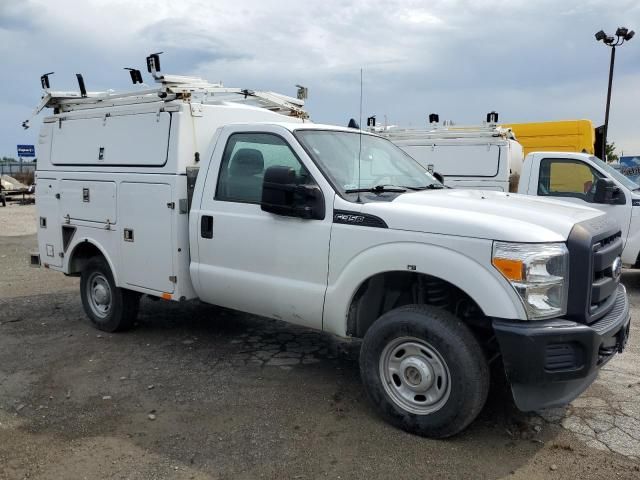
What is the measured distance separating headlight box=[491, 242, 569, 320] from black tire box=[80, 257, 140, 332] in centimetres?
393

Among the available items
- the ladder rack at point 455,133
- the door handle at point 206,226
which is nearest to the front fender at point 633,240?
the ladder rack at point 455,133

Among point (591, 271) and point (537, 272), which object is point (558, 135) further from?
point (537, 272)

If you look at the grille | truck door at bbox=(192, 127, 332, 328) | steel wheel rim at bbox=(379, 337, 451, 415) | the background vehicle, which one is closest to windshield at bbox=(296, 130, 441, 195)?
truck door at bbox=(192, 127, 332, 328)

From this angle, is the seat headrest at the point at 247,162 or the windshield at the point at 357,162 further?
the seat headrest at the point at 247,162

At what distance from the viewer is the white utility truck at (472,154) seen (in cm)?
995

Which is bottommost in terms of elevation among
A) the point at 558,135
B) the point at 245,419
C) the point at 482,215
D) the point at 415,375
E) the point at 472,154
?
the point at 245,419

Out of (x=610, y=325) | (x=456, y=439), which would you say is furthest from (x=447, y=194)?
(x=456, y=439)

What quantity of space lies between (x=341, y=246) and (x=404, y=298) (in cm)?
62

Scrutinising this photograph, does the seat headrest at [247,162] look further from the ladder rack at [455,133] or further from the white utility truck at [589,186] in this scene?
the ladder rack at [455,133]

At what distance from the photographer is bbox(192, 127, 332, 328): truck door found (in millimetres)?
4207

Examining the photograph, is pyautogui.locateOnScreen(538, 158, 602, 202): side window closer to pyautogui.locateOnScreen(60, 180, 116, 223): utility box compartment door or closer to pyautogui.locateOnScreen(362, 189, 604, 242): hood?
pyautogui.locateOnScreen(362, 189, 604, 242): hood

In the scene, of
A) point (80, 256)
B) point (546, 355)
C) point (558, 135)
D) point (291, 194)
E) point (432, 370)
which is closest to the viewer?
point (546, 355)

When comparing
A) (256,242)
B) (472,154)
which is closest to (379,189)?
(256,242)

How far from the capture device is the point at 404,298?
13.6 ft
